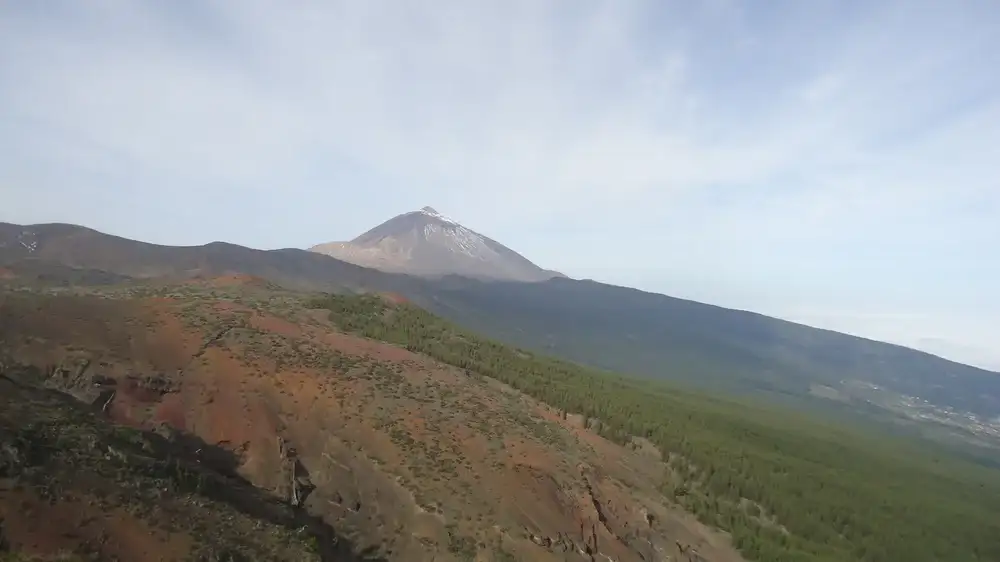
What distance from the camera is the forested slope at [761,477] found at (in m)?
36.8

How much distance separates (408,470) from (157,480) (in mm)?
9800

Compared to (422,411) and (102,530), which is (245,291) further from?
(102,530)

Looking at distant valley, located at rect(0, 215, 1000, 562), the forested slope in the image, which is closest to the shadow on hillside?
distant valley, located at rect(0, 215, 1000, 562)

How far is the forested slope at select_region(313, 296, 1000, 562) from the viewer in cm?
3675

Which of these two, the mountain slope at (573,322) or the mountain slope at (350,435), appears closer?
the mountain slope at (350,435)

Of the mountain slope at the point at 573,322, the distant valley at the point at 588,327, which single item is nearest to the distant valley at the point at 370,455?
the distant valley at the point at 588,327

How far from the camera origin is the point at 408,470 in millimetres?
24938

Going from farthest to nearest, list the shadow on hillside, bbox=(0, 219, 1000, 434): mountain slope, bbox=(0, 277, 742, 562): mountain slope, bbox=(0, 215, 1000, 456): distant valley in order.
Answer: bbox=(0, 219, 1000, 434): mountain slope, bbox=(0, 215, 1000, 456): distant valley, bbox=(0, 277, 742, 562): mountain slope, the shadow on hillside

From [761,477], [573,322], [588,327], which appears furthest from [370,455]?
[573,322]

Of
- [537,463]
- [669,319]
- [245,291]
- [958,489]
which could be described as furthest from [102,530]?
[669,319]

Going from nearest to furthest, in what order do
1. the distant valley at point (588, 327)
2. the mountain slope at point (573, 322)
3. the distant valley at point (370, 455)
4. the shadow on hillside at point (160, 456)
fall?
the shadow on hillside at point (160, 456)
the distant valley at point (370, 455)
the distant valley at point (588, 327)
the mountain slope at point (573, 322)

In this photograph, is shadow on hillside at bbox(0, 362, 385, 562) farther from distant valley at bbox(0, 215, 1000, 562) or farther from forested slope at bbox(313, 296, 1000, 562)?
forested slope at bbox(313, 296, 1000, 562)

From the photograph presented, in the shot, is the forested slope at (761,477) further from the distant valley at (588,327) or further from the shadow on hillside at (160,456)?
the distant valley at (588,327)

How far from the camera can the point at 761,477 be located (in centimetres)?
4372
